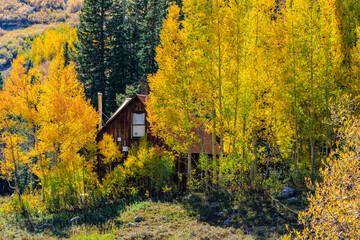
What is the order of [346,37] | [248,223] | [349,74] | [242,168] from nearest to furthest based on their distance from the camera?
[248,223]
[242,168]
[349,74]
[346,37]

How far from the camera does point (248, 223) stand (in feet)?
40.8

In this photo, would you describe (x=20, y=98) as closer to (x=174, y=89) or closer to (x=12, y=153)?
(x=12, y=153)

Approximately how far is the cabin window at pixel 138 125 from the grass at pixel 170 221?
555 cm

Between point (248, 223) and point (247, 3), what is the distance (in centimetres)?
932

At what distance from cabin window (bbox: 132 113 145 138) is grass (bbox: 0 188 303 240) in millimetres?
5546

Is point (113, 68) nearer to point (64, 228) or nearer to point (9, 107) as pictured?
point (9, 107)

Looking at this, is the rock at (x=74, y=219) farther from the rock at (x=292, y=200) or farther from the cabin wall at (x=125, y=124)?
the rock at (x=292, y=200)

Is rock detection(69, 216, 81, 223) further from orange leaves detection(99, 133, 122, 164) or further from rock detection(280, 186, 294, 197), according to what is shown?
rock detection(280, 186, 294, 197)

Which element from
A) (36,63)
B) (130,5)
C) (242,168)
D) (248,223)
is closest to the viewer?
(248,223)

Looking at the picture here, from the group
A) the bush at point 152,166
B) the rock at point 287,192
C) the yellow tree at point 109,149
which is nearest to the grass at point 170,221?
the rock at point 287,192

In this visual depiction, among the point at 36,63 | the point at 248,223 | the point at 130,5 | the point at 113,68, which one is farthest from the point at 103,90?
the point at 36,63

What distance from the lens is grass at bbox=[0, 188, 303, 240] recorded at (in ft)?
38.9

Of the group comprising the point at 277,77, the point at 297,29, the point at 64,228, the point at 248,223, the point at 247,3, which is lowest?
the point at 64,228

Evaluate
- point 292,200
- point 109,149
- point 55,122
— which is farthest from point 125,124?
point 292,200
